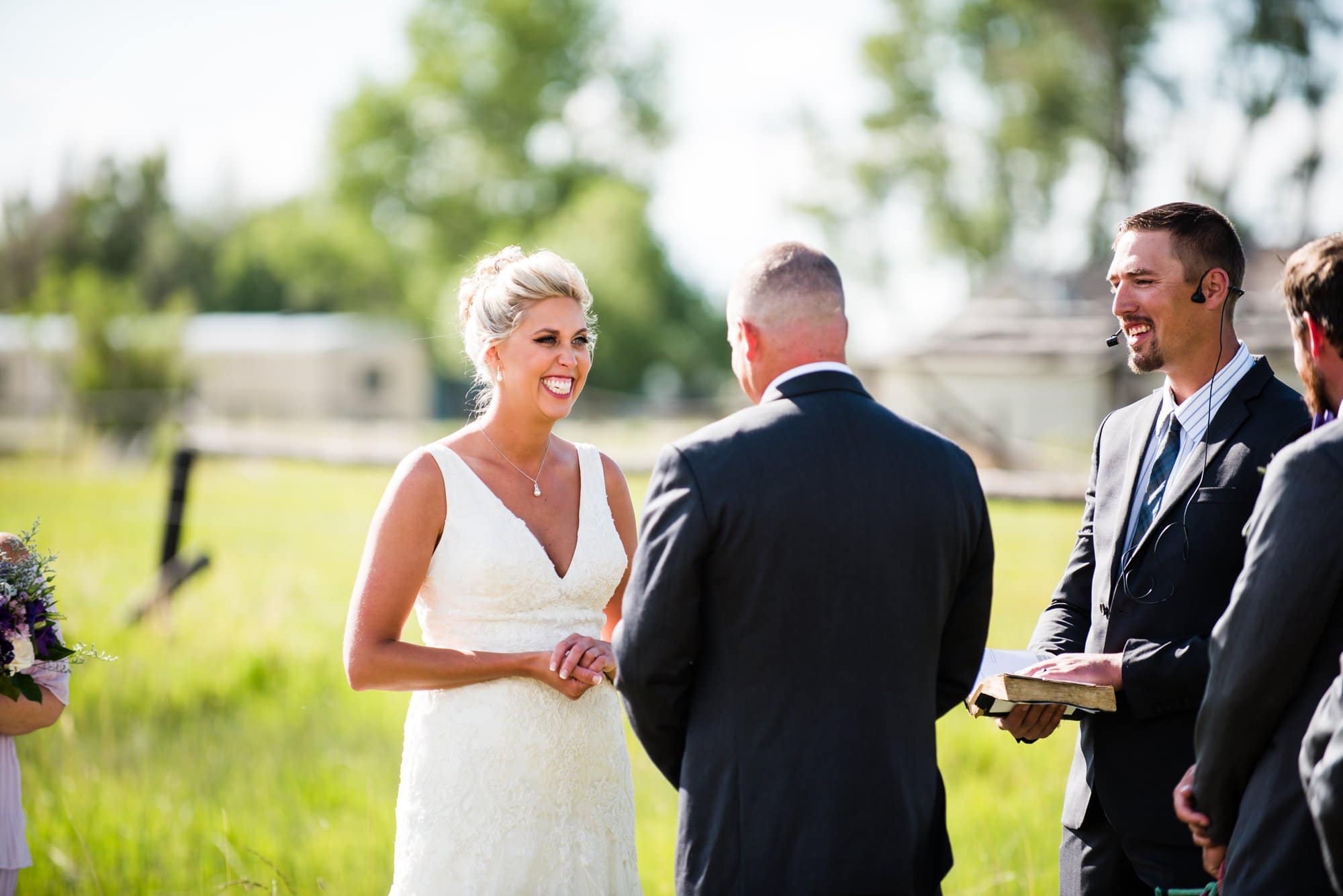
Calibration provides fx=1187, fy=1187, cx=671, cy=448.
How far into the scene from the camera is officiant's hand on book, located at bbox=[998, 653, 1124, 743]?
3.20 metres

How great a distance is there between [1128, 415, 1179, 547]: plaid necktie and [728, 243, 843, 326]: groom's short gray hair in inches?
47.2

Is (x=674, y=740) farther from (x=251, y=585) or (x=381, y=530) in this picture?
(x=251, y=585)

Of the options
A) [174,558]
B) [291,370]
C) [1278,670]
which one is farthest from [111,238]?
[1278,670]

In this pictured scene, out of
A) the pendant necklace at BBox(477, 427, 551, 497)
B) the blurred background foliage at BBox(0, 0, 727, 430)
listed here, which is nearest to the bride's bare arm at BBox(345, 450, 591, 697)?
the pendant necklace at BBox(477, 427, 551, 497)

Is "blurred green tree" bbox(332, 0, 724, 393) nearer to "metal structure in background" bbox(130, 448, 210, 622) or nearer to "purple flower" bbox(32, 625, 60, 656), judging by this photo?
"metal structure in background" bbox(130, 448, 210, 622)

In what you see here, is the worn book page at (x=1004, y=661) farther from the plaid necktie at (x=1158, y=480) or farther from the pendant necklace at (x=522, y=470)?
the pendant necklace at (x=522, y=470)

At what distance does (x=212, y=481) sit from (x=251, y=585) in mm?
13675

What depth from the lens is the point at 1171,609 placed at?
3.22 m

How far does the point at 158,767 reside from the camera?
22.2 feet

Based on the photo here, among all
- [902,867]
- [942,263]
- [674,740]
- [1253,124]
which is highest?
[1253,124]

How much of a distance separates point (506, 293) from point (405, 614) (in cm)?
105

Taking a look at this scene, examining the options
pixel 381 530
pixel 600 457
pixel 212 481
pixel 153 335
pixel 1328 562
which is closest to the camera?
pixel 1328 562

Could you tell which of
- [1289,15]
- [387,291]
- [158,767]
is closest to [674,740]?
[158,767]

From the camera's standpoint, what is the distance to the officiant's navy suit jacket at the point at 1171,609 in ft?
10.4
